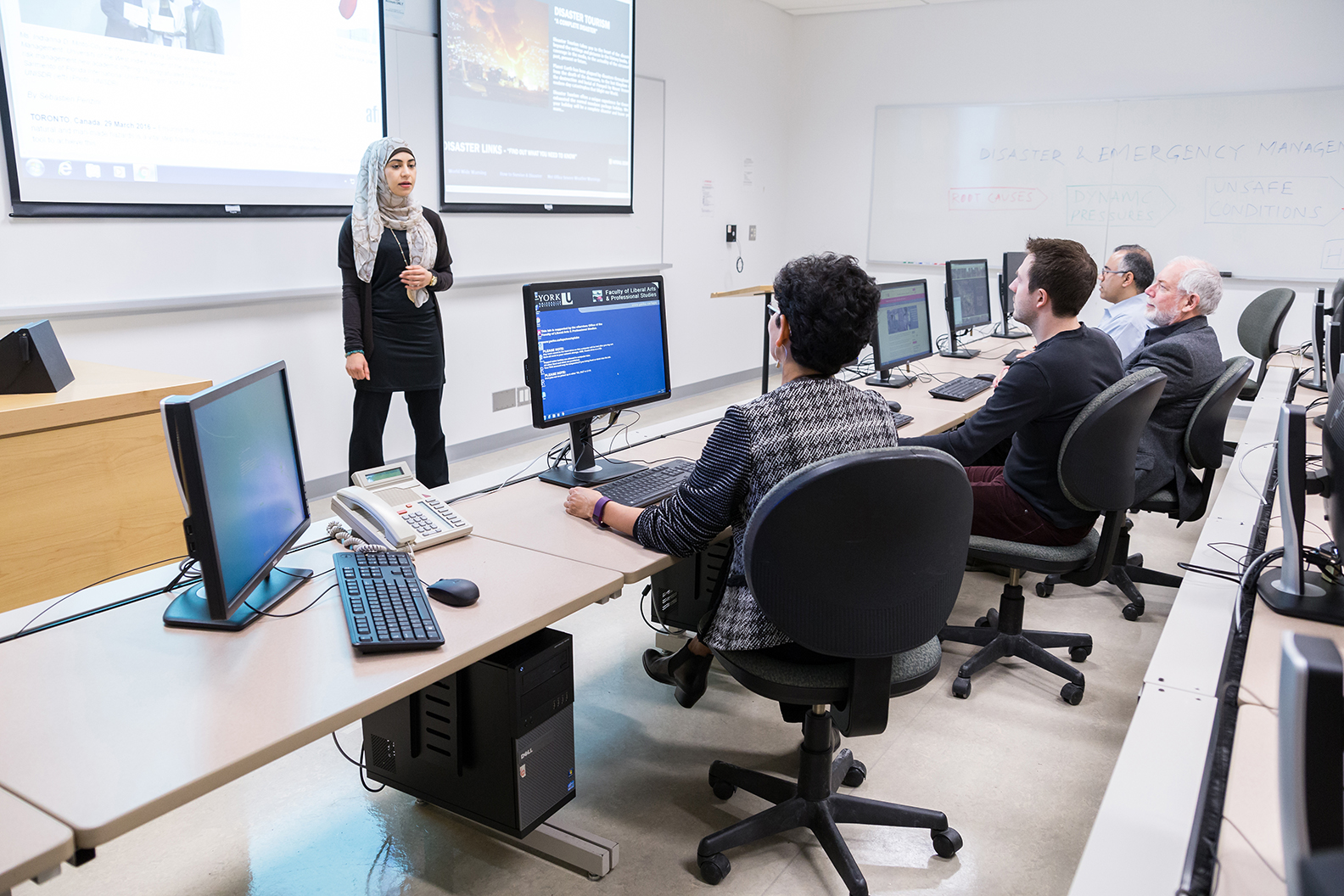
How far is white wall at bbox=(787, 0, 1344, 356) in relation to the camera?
5648mm

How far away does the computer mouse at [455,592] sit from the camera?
1.55m

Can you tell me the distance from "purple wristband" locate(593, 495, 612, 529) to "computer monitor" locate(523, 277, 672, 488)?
27 centimetres

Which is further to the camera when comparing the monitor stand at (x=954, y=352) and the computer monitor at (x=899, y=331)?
the monitor stand at (x=954, y=352)

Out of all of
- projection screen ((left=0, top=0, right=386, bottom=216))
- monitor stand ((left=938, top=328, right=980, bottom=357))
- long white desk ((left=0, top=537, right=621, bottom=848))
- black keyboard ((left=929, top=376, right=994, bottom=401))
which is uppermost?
projection screen ((left=0, top=0, right=386, bottom=216))

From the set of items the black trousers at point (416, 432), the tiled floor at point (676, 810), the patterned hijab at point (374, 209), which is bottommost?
the tiled floor at point (676, 810)

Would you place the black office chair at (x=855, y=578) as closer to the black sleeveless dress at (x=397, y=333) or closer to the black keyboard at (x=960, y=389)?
the black keyboard at (x=960, y=389)

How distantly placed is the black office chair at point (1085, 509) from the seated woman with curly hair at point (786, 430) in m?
0.84

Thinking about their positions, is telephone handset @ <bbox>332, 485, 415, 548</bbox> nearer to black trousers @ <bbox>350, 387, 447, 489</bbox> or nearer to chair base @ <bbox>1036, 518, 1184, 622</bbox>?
black trousers @ <bbox>350, 387, 447, 489</bbox>

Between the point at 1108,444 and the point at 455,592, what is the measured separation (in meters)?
1.71

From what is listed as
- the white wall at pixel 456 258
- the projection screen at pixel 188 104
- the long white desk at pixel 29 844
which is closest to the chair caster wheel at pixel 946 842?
the long white desk at pixel 29 844

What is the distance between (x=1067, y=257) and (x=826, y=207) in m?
4.93

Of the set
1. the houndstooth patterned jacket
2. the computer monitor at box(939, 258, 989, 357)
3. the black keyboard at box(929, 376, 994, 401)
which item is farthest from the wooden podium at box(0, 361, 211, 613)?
the computer monitor at box(939, 258, 989, 357)

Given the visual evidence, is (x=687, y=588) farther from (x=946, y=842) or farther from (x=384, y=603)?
(x=384, y=603)

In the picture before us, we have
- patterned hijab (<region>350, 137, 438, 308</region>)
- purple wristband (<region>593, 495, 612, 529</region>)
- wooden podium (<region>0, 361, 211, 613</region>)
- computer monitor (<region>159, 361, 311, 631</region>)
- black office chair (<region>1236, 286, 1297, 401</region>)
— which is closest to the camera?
computer monitor (<region>159, 361, 311, 631</region>)
